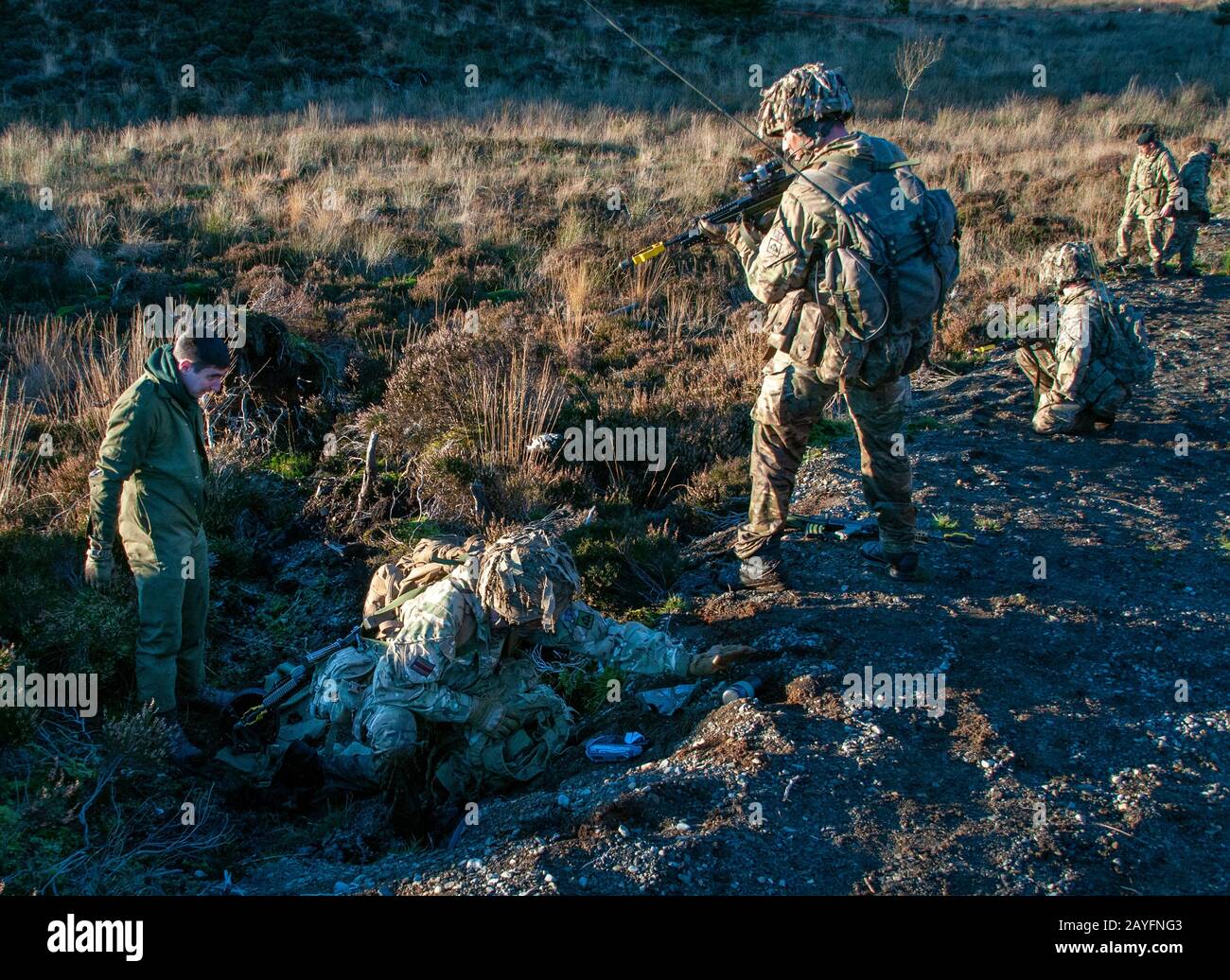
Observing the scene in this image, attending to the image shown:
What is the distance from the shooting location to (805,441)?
5.11 meters

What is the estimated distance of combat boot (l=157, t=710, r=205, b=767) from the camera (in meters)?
4.39

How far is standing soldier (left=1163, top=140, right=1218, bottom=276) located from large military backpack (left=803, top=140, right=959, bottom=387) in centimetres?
804

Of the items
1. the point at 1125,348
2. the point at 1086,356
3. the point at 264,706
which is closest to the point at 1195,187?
the point at 1125,348

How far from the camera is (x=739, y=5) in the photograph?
2800 centimetres

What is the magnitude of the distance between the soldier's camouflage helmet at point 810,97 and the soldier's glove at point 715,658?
2.51 metres

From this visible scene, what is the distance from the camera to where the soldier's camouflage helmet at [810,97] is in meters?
4.64

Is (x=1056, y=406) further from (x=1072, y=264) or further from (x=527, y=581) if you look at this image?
(x=527, y=581)

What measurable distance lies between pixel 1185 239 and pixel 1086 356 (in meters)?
5.28
